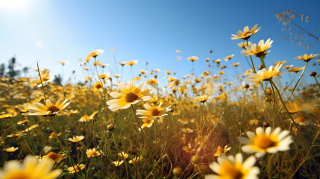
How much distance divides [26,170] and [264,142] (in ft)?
2.39

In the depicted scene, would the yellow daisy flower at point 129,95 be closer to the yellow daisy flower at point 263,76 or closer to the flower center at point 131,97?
the flower center at point 131,97

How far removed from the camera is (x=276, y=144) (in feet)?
1.72

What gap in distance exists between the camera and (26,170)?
431 millimetres

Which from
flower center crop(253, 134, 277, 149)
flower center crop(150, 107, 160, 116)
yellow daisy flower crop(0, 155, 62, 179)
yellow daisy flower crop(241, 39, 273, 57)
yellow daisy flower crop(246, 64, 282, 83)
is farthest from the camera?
flower center crop(150, 107, 160, 116)

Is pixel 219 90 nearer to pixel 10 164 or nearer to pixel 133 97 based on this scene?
pixel 133 97

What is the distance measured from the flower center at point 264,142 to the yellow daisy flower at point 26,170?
0.61 metres

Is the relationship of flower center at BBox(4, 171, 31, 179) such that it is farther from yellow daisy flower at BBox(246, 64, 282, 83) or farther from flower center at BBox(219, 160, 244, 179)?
yellow daisy flower at BBox(246, 64, 282, 83)

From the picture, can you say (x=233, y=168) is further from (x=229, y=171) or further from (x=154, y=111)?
(x=154, y=111)

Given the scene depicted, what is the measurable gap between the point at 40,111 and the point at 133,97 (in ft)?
1.93

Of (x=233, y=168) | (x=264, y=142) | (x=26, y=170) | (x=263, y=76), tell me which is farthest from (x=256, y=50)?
(x=26, y=170)

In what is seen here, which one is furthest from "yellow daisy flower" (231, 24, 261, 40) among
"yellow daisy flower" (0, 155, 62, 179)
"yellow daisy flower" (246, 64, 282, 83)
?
"yellow daisy flower" (0, 155, 62, 179)

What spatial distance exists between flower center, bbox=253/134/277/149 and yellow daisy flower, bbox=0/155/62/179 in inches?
24.1

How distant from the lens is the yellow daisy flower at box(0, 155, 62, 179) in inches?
15.9

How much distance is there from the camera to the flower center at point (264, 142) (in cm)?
53
